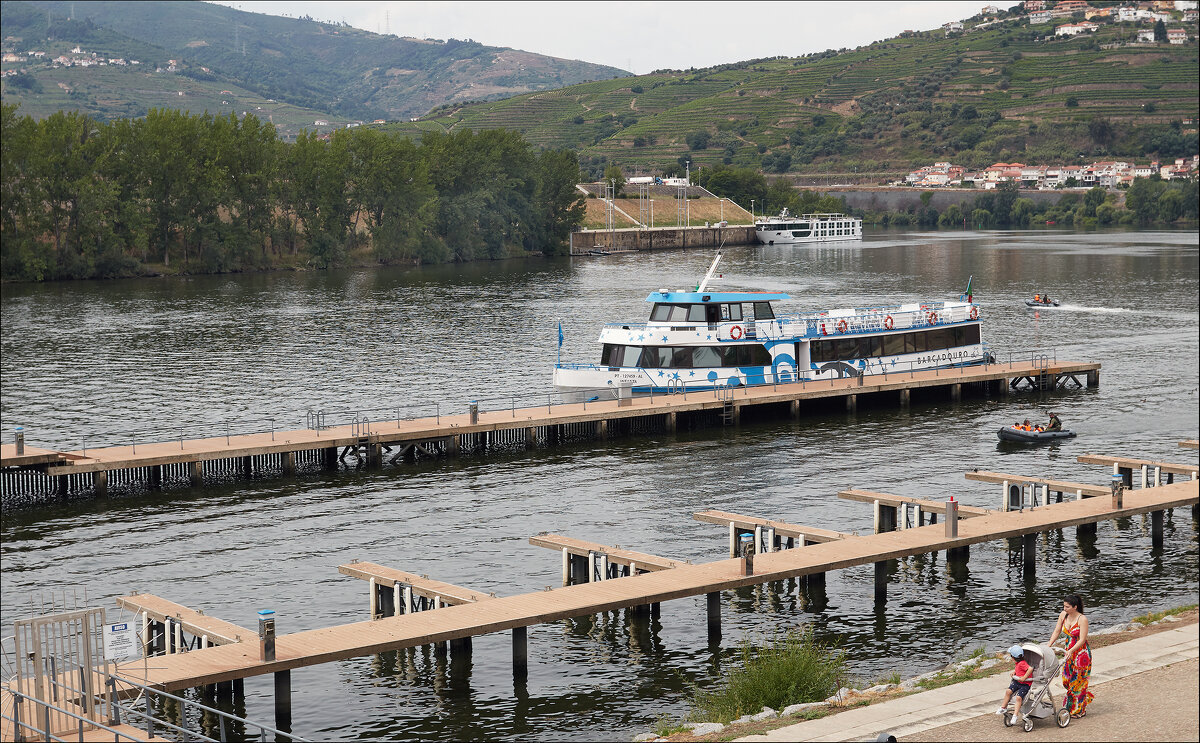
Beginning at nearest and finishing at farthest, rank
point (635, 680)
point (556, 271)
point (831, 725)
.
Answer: point (831, 725) → point (635, 680) → point (556, 271)

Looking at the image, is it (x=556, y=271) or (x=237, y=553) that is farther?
(x=556, y=271)

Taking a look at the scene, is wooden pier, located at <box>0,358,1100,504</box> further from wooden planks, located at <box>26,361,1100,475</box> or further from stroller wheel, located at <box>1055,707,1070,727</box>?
stroller wheel, located at <box>1055,707,1070,727</box>

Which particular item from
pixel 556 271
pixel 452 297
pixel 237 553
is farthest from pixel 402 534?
pixel 556 271

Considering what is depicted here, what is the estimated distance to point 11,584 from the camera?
37.5 meters

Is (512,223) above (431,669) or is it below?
above

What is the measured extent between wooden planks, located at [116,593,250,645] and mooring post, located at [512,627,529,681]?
5637 millimetres

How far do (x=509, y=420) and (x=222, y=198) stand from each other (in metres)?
106

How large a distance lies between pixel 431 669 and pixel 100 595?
35.5 ft

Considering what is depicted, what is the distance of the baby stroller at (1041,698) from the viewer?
2028cm

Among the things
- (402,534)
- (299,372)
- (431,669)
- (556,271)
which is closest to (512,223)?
(556,271)

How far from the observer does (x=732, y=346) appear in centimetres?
6525

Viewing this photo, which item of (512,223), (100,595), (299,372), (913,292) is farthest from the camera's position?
(512,223)

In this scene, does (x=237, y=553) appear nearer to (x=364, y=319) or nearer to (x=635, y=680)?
(x=635, y=680)

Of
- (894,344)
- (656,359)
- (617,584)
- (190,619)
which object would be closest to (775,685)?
(617,584)
